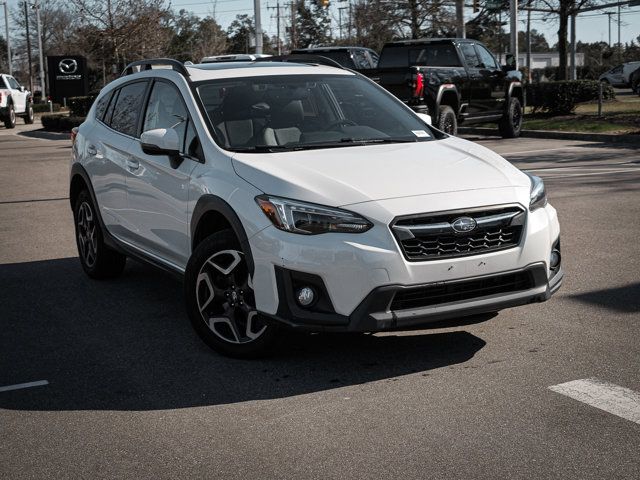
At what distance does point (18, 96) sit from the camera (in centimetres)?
3988

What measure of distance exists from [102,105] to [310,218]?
3726 millimetres

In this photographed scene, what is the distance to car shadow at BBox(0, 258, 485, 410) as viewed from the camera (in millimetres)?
5141

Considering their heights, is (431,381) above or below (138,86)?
below

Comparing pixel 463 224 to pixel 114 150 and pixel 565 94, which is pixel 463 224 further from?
pixel 565 94

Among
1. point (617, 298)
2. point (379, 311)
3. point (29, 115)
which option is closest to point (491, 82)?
point (617, 298)

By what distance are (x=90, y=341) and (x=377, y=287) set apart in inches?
84.6

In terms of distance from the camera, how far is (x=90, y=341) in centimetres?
623

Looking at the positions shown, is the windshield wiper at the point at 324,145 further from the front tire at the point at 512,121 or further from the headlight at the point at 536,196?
the front tire at the point at 512,121

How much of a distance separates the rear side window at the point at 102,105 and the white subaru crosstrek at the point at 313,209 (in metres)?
0.89

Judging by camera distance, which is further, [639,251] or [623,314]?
[639,251]

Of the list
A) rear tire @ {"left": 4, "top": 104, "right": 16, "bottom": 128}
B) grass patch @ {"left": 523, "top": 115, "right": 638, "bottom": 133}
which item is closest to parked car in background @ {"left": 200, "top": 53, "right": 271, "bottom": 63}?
grass patch @ {"left": 523, "top": 115, "right": 638, "bottom": 133}

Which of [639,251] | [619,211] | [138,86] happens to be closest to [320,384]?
[138,86]

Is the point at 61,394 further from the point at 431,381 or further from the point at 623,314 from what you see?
the point at 623,314

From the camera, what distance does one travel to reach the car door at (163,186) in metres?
6.29
